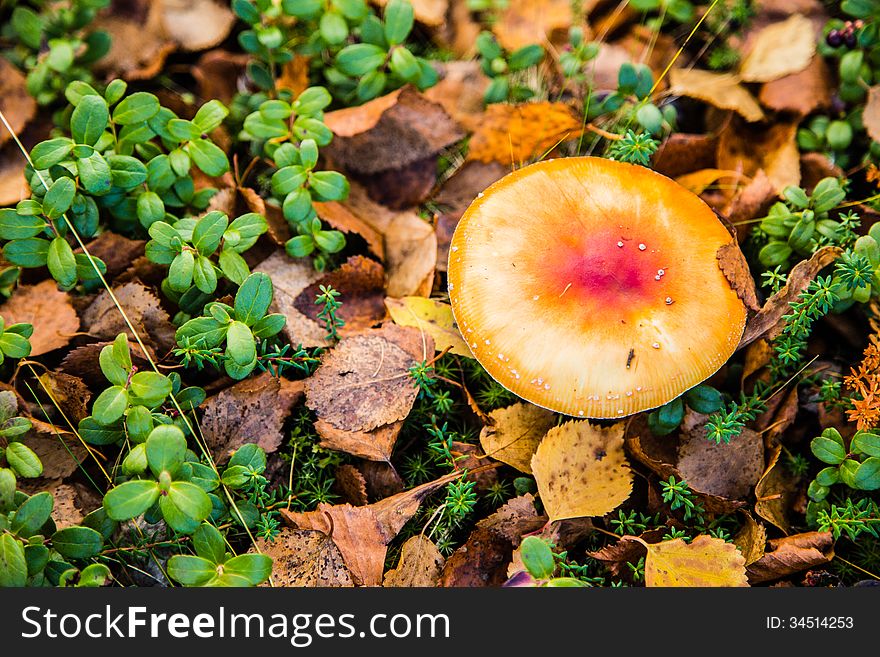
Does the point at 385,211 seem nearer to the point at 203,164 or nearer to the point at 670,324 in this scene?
the point at 203,164

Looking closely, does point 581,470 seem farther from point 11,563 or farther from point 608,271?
point 11,563

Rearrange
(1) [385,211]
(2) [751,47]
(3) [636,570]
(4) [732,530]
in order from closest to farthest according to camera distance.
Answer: (3) [636,570] → (4) [732,530] → (1) [385,211] → (2) [751,47]

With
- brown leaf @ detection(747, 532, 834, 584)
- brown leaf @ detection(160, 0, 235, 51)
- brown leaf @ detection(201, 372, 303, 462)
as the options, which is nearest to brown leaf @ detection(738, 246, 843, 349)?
brown leaf @ detection(747, 532, 834, 584)

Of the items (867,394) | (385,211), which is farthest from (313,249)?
(867,394)

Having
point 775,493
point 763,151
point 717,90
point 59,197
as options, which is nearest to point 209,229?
point 59,197

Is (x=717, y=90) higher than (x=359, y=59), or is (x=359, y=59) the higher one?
(x=359, y=59)

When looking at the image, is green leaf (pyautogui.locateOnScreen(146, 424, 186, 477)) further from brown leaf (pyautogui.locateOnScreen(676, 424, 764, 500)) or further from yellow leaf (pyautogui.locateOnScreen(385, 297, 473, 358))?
brown leaf (pyautogui.locateOnScreen(676, 424, 764, 500))

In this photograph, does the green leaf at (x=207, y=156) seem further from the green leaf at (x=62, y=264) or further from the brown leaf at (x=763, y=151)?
the brown leaf at (x=763, y=151)
